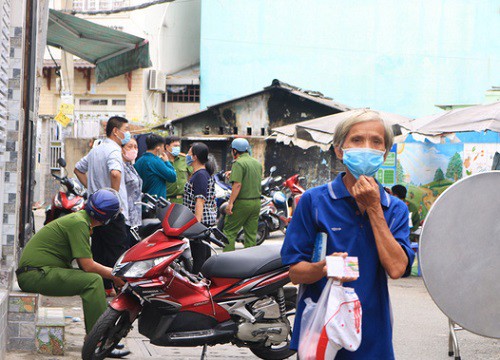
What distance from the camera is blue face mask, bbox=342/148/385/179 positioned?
3.43m

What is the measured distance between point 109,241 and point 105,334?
262 centimetres

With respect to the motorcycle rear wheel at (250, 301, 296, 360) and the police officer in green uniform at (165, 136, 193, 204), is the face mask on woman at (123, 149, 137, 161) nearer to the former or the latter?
the motorcycle rear wheel at (250, 301, 296, 360)


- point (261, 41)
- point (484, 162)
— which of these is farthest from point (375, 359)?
point (261, 41)

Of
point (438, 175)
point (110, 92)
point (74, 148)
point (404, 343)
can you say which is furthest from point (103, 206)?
point (110, 92)

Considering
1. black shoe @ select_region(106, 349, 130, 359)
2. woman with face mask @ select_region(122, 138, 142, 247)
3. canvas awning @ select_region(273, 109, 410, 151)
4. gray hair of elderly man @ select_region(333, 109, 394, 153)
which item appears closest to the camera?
gray hair of elderly man @ select_region(333, 109, 394, 153)

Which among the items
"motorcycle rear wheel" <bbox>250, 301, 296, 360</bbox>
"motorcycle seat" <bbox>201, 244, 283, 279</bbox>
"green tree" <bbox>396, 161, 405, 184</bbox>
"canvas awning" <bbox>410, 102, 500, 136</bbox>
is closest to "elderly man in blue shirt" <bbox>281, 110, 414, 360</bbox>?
"motorcycle seat" <bbox>201, 244, 283, 279</bbox>

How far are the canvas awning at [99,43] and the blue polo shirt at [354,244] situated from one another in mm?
11353

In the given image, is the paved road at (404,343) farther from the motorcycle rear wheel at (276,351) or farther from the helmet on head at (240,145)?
the helmet on head at (240,145)

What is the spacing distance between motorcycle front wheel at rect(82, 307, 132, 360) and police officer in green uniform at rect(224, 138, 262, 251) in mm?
5031

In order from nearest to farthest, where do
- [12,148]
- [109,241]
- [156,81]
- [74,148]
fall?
1. [12,148]
2. [109,241]
3. [74,148]
4. [156,81]

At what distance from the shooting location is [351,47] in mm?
37719

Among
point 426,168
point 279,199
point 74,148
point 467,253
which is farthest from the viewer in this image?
point 74,148

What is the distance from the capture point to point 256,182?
11.6 metres

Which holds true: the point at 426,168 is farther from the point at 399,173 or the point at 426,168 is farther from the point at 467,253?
the point at 467,253
